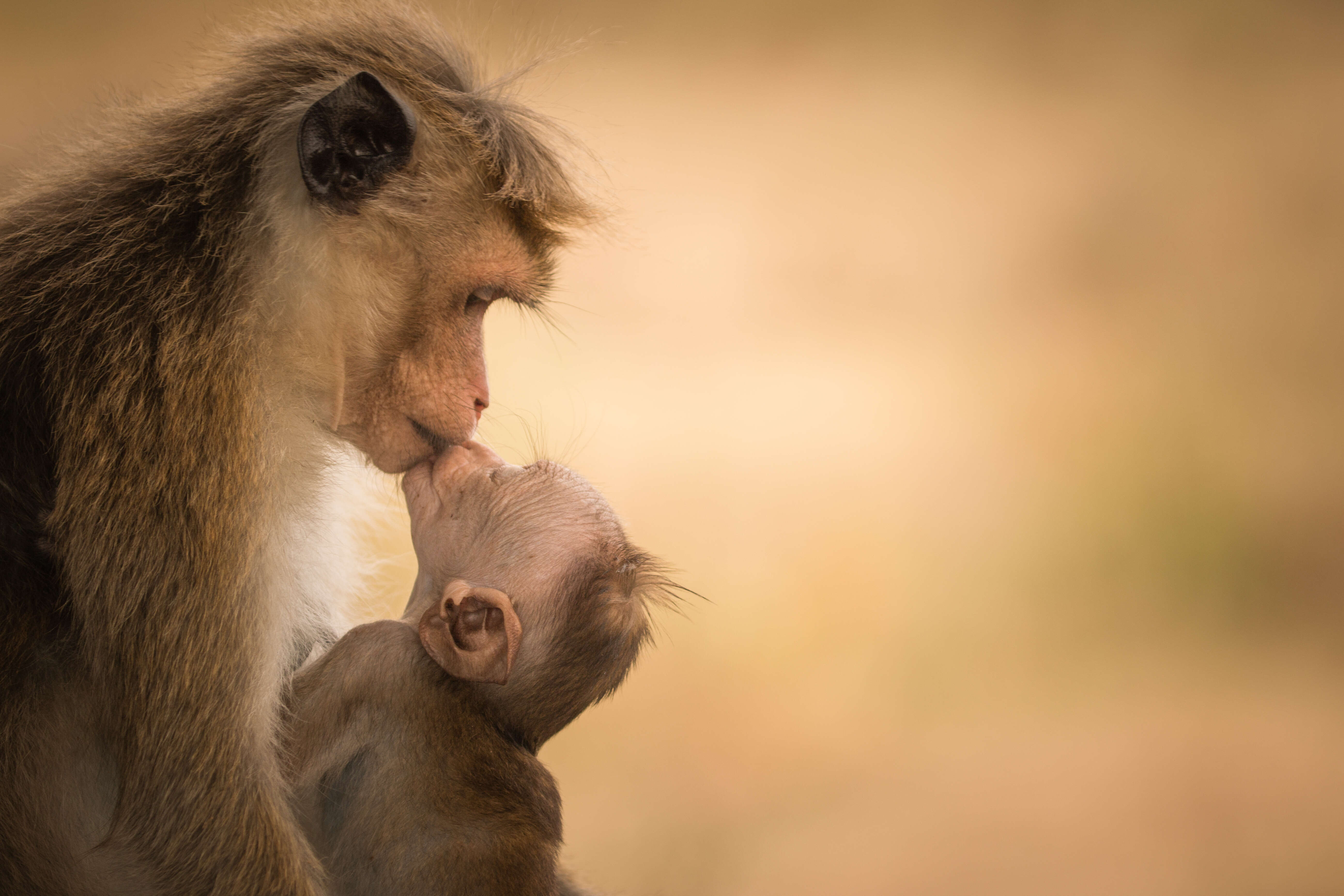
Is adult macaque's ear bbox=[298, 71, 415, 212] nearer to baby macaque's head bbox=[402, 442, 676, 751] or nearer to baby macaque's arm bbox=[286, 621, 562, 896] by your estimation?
baby macaque's head bbox=[402, 442, 676, 751]

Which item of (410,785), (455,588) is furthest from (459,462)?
(410,785)

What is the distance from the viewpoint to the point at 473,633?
155 centimetres

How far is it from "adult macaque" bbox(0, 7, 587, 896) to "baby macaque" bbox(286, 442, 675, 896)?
0.08 metres

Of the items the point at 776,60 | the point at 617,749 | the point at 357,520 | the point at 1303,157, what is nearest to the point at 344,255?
the point at 357,520

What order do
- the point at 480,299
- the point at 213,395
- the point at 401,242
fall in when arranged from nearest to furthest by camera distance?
the point at 213,395, the point at 401,242, the point at 480,299

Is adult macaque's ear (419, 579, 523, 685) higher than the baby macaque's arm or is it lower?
higher

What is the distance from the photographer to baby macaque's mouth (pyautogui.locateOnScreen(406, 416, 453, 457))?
1.59 metres

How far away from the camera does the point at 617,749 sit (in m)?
3.01

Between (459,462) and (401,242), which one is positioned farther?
(459,462)

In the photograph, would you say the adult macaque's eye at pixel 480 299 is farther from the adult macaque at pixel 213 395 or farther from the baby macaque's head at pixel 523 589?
the baby macaque's head at pixel 523 589

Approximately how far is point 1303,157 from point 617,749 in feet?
9.57

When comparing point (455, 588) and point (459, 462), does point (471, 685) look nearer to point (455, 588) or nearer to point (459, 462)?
point (455, 588)

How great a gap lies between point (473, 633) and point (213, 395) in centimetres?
47

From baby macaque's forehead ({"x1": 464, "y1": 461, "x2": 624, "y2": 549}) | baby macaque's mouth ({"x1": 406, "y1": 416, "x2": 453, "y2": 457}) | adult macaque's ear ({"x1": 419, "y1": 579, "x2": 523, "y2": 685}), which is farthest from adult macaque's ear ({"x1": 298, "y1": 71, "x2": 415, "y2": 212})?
adult macaque's ear ({"x1": 419, "y1": 579, "x2": 523, "y2": 685})
